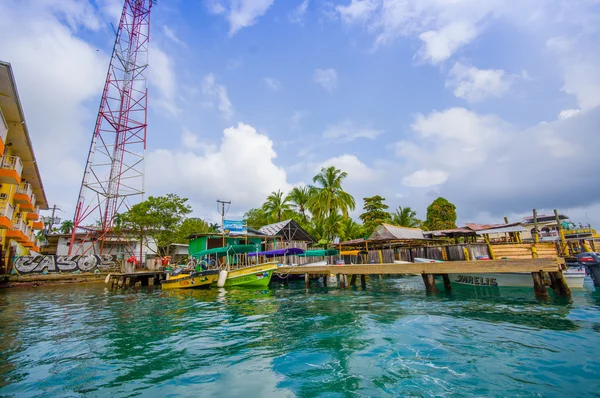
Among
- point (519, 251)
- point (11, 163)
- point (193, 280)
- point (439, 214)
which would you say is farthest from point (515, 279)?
point (11, 163)

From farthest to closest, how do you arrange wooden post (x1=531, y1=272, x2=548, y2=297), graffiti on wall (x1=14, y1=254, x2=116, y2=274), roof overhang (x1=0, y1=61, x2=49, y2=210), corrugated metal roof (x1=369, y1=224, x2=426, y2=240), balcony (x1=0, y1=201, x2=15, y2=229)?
graffiti on wall (x1=14, y1=254, x2=116, y2=274)
corrugated metal roof (x1=369, y1=224, x2=426, y2=240)
balcony (x1=0, y1=201, x2=15, y2=229)
roof overhang (x1=0, y1=61, x2=49, y2=210)
wooden post (x1=531, y1=272, x2=548, y2=297)

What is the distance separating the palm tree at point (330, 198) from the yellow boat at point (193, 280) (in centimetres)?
2181

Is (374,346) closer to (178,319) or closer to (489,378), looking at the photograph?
(489,378)

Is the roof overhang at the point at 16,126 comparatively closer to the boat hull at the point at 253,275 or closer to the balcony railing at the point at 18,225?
the balcony railing at the point at 18,225

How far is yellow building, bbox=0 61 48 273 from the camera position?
16903 mm

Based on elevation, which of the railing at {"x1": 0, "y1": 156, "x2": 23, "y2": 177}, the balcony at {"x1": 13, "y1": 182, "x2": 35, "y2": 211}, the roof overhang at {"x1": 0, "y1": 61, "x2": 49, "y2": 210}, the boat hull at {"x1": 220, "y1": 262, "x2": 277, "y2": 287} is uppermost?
the roof overhang at {"x1": 0, "y1": 61, "x2": 49, "y2": 210}

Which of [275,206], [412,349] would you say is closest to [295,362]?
[412,349]

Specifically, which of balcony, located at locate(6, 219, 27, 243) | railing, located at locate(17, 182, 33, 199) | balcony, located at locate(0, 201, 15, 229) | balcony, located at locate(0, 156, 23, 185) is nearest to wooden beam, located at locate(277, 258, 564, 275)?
balcony, located at locate(0, 201, 15, 229)

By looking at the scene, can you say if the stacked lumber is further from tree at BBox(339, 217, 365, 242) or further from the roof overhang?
the roof overhang

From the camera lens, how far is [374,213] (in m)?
42.7

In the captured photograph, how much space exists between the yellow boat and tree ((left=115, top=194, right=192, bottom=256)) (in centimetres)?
1336

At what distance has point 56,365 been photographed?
622cm

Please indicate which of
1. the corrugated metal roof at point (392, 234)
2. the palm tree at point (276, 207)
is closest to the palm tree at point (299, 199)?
the palm tree at point (276, 207)

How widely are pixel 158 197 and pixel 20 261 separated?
14.1 meters
